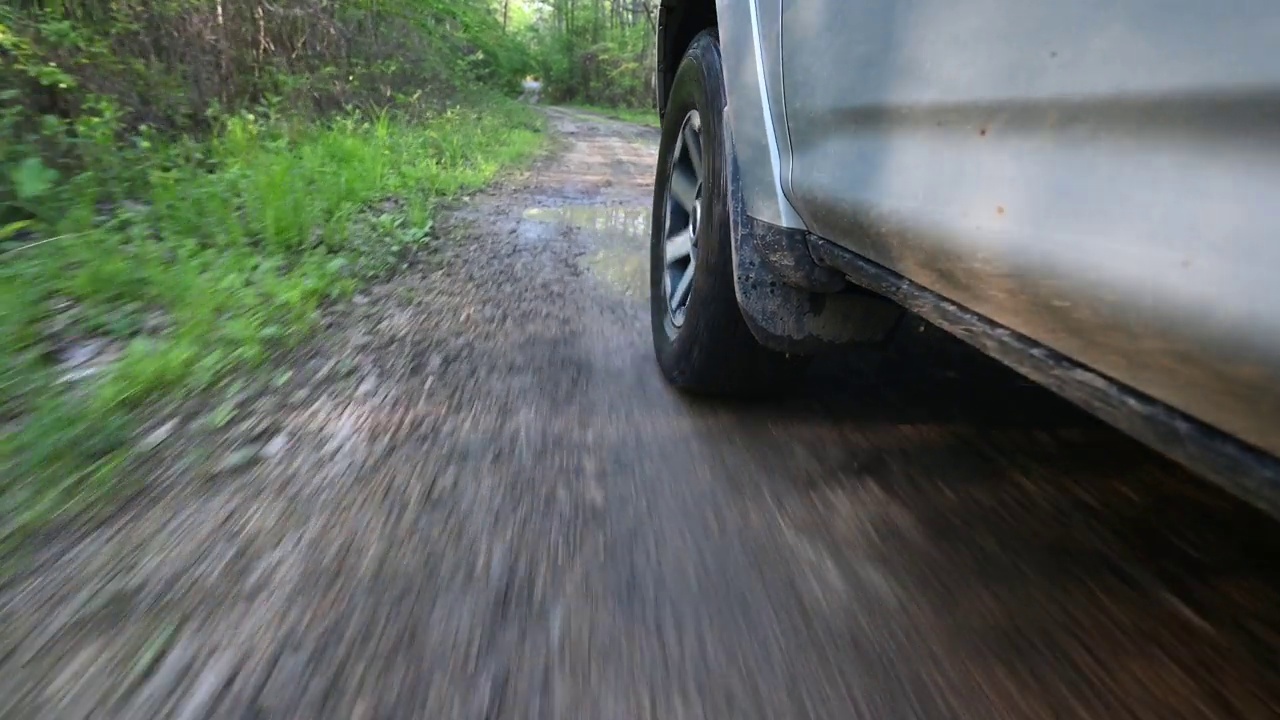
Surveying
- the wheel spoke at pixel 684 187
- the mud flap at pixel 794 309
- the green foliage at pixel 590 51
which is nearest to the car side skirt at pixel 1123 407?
the mud flap at pixel 794 309

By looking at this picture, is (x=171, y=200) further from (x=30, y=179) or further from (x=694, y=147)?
(x=694, y=147)

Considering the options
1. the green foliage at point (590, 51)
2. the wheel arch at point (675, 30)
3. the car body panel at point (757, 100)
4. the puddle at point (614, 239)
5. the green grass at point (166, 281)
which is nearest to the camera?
the car body panel at point (757, 100)

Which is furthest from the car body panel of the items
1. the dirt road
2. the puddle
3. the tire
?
the puddle

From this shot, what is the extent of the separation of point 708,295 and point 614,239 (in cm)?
379

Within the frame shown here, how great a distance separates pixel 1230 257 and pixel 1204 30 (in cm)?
24

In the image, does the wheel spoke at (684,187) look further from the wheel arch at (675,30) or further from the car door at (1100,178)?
the car door at (1100,178)

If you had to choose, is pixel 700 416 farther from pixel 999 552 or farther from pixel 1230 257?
pixel 1230 257

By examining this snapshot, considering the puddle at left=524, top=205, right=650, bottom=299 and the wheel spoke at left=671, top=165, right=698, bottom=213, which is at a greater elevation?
the wheel spoke at left=671, top=165, right=698, bottom=213

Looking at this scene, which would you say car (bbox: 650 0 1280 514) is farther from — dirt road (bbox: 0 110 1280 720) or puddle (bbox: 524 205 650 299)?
puddle (bbox: 524 205 650 299)

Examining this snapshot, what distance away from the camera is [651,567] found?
1.87 m

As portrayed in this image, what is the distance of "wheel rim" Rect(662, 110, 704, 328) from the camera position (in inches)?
114

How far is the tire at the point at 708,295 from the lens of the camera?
2.52 m

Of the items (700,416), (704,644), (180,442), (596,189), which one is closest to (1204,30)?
(704,644)

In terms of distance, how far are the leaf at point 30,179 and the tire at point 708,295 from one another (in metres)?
3.24
